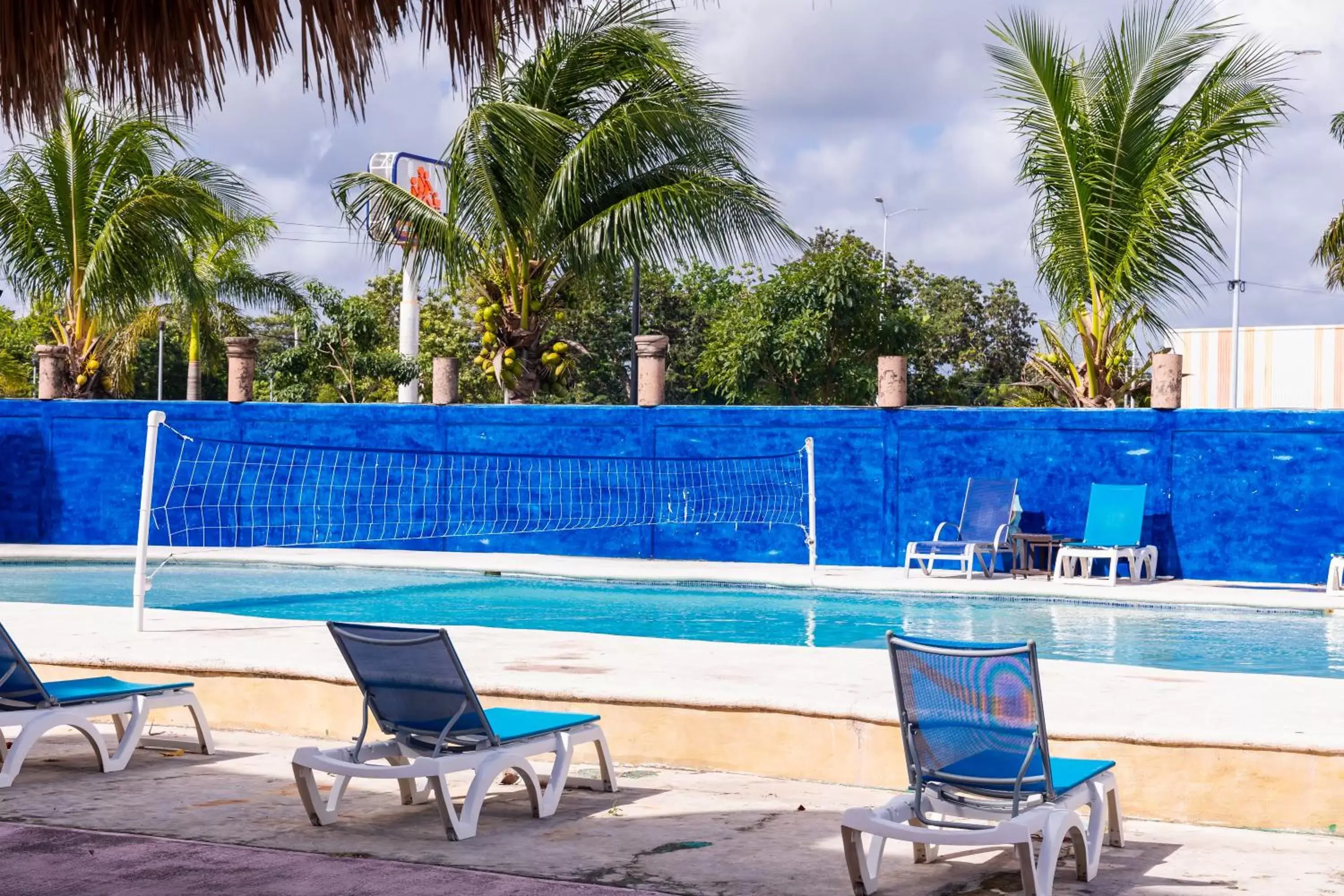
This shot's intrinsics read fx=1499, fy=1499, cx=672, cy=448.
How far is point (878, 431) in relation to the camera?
17.1 metres

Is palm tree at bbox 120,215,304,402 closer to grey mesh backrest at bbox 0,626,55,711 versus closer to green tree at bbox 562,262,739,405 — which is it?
green tree at bbox 562,262,739,405

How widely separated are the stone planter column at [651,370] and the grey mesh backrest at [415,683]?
1189cm

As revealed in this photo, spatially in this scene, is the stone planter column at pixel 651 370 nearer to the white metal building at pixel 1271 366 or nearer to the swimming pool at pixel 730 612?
the swimming pool at pixel 730 612

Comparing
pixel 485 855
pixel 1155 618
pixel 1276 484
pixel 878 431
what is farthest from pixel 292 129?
pixel 1276 484

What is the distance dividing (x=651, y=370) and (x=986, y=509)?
433 centimetres

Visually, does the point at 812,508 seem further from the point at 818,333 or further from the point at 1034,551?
the point at 818,333

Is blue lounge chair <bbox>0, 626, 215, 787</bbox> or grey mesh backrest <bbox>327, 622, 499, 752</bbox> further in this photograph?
blue lounge chair <bbox>0, 626, 215, 787</bbox>

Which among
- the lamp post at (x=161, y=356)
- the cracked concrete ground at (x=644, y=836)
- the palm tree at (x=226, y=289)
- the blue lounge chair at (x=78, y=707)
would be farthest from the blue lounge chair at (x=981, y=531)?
the palm tree at (x=226, y=289)

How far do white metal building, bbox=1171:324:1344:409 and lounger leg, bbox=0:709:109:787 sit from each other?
955 inches

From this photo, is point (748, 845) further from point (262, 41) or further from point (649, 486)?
point (649, 486)

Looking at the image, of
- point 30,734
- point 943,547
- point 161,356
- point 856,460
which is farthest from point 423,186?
point 30,734

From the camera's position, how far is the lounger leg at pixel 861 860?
4934 mm

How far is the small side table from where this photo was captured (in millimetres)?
15883

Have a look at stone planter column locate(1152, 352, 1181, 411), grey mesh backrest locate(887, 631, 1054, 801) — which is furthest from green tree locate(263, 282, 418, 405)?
grey mesh backrest locate(887, 631, 1054, 801)
